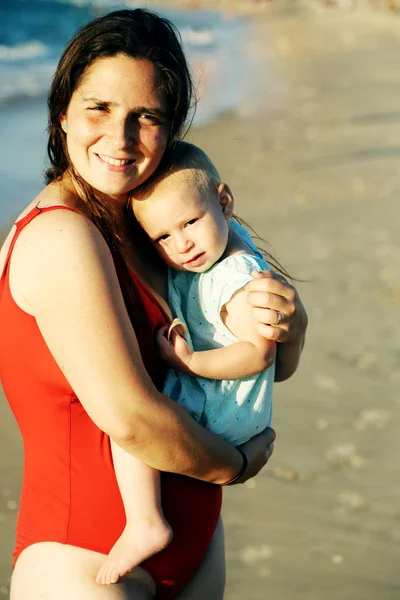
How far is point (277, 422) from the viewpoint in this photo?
5203 mm

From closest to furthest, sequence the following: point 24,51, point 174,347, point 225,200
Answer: point 174,347 → point 225,200 → point 24,51

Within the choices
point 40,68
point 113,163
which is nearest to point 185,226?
point 113,163

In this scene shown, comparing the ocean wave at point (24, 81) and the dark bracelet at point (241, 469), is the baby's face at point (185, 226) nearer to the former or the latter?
the dark bracelet at point (241, 469)

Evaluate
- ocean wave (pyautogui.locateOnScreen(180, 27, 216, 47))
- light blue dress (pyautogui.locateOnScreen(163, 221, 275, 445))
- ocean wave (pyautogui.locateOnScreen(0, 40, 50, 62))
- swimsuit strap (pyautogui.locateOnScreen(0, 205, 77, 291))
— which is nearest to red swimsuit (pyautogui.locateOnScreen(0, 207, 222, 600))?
swimsuit strap (pyautogui.locateOnScreen(0, 205, 77, 291))

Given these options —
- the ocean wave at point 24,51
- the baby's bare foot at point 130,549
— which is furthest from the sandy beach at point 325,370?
the ocean wave at point 24,51

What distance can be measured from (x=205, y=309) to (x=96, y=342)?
1.79ft

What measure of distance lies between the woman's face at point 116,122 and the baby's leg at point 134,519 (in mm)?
632

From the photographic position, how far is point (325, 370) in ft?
18.9

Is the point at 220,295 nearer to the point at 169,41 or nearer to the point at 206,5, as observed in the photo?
the point at 169,41

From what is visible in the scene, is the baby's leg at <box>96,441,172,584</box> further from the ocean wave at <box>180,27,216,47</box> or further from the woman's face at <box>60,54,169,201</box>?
the ocean wave at <box>180,27,216,47</box>

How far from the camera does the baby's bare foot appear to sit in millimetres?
2125

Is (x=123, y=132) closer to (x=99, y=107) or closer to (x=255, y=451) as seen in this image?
(x=99, y=107)

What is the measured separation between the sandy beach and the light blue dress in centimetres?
175

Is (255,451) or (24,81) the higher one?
(255,451)
